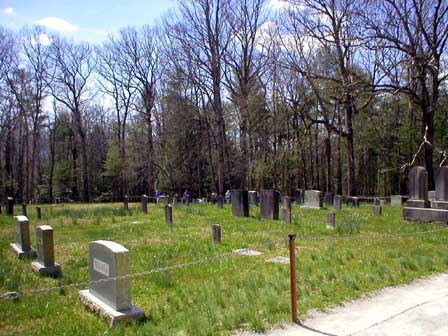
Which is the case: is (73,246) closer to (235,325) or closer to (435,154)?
(235,325)

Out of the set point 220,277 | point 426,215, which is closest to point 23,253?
point 220,277

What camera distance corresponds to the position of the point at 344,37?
85.3 feet

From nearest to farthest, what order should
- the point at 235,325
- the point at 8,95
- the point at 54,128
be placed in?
the point at 235,325
the point at 8,95
the point at 54,128

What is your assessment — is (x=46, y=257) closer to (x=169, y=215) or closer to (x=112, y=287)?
(x=112, y=287)

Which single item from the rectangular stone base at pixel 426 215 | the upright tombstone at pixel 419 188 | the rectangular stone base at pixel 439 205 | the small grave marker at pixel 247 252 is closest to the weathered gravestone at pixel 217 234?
the small grave marker at pixel 247 252

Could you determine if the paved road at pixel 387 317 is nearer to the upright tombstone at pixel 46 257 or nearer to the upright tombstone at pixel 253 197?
the upright tombstone at pixel 46 257

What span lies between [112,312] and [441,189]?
1293 cm

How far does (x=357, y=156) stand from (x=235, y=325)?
4246 cm

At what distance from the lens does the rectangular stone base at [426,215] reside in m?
14.0

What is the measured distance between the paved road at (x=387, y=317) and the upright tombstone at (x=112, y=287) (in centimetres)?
158

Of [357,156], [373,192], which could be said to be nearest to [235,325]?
[357,156]

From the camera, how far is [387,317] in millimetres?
5426

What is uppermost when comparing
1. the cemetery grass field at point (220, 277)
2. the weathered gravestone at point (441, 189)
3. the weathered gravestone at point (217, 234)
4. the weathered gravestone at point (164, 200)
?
the weathered gravestone at point (441, 189)

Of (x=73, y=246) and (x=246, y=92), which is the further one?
(x=246, y=92)
